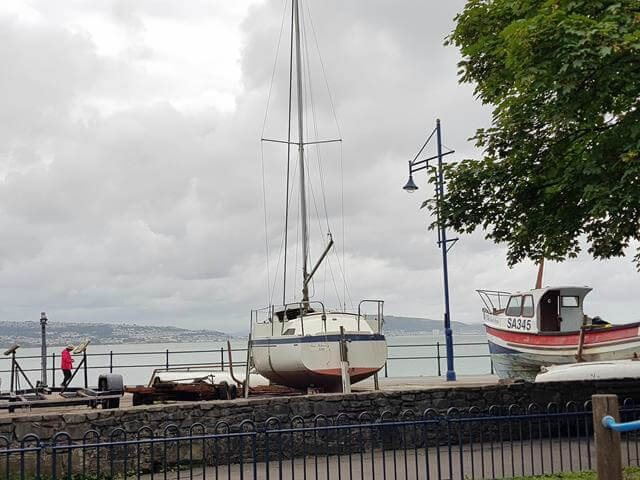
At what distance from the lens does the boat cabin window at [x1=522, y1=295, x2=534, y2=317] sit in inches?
969

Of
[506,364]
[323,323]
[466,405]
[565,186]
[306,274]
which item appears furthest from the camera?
[506,364]

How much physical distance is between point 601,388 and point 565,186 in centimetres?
425

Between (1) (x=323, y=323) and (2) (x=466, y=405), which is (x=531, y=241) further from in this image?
(1) (x=323, y=323)

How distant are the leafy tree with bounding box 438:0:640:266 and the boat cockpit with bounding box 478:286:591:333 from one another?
8565 mm

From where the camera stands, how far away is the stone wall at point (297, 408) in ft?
38.7

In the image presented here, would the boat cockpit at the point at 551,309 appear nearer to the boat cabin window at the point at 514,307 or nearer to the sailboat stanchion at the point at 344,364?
the boat cabin window at the point at 514,307

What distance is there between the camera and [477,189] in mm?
14750

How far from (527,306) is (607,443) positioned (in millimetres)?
18311

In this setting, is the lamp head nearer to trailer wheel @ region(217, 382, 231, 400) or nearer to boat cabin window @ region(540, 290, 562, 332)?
boat cabin window @ region(540, 290, 562, 332)

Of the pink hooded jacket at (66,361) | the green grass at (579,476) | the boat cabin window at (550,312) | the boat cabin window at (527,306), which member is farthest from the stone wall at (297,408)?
the pink hooded jacket at (66,361)

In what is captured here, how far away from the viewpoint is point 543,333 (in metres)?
23.2

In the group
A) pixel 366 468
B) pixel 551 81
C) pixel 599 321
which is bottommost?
pixel 366 468

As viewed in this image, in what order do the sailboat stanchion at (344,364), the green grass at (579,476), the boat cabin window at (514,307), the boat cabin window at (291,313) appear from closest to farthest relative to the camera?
the green grass at (579,476)
the sailboat stanchion at (344,364)
the boat cabin window at (291,313)
the boat cabin window at (514,307)

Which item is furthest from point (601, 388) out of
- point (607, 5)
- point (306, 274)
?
point (306, 274)
